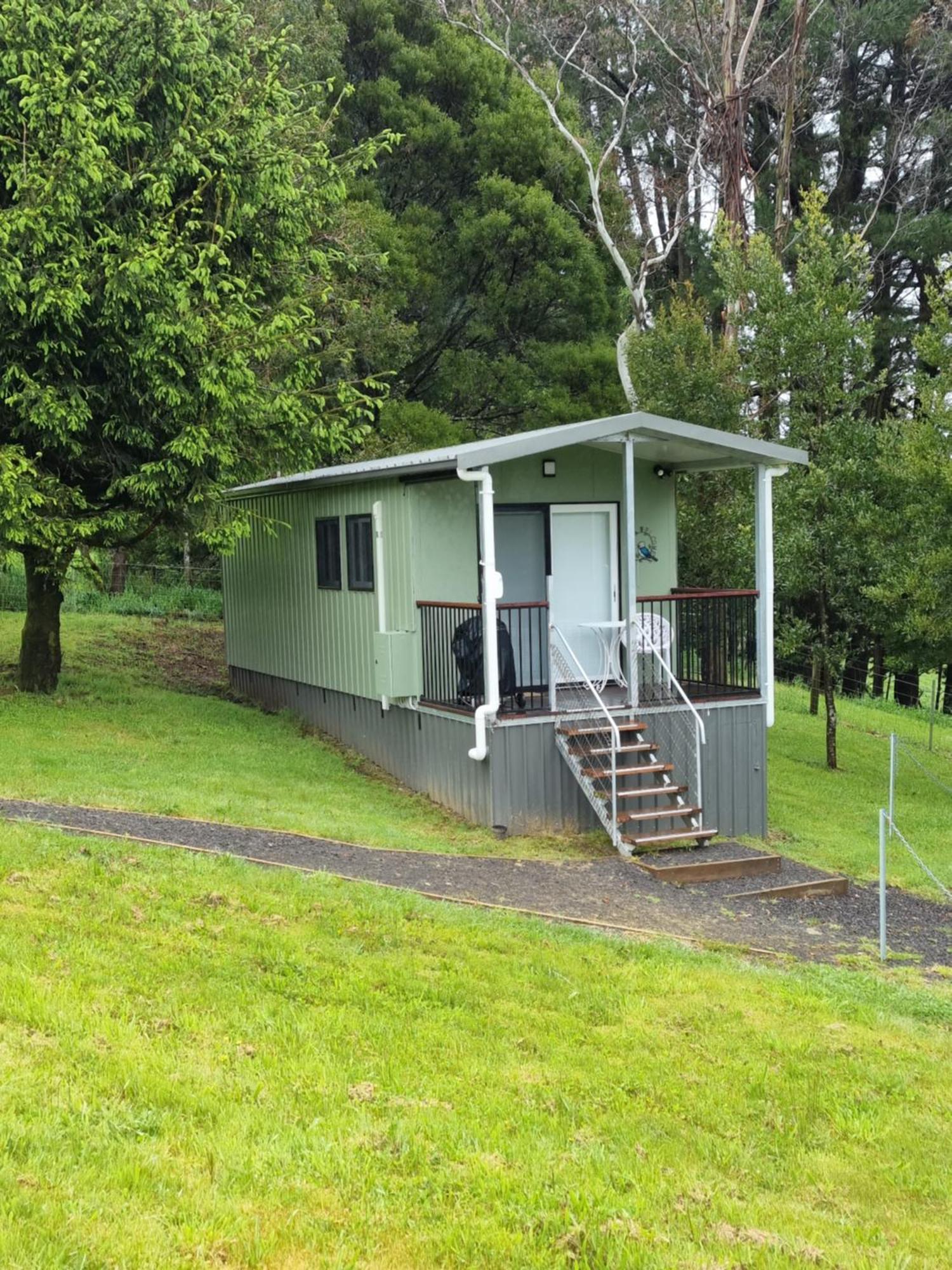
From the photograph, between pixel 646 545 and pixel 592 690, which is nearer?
pixel 592 690

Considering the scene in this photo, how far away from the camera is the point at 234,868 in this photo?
7996mm

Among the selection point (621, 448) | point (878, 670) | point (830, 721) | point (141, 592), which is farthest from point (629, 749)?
point (878, 670)

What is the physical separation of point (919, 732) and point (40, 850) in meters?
18.8

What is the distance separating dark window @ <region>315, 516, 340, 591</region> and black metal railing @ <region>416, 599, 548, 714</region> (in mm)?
2153

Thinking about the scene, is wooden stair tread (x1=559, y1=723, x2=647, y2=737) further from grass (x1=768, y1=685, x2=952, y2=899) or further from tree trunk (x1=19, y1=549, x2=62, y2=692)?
tree trunk (x1=19, y1=549, x2=62, y2=692)

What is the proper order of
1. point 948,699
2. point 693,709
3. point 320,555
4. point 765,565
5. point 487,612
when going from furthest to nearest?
point 948,699
point 320,555
point 765,565
point 693,709
point 487,612

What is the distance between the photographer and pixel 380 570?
13.3 m

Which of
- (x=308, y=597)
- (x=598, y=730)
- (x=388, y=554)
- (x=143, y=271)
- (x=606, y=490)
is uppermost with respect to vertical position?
(x=143, y=271)

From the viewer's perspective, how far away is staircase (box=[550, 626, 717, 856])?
35.9 feet

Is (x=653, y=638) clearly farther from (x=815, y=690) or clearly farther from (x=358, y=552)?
(x=815, y=690)

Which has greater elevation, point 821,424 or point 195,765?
point 821,424

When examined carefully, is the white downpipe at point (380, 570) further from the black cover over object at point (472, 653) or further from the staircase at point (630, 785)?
the staircase at point (630, 785)

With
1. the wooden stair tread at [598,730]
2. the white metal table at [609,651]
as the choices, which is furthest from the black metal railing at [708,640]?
the wooden stair tread at [598,730]

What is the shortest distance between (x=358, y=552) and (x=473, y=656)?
8.57 feet
